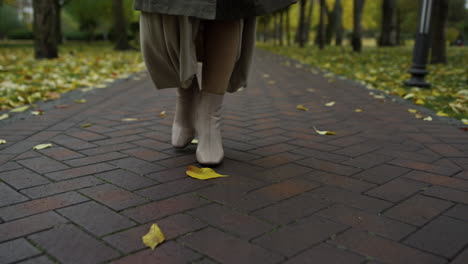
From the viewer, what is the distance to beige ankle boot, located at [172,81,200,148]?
2.69 m

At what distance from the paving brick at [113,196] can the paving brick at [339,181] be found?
0.91 meters

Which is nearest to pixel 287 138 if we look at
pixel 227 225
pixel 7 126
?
pixel 227 225

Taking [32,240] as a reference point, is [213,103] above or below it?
above

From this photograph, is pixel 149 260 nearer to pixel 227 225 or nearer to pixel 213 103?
pixel 227 225

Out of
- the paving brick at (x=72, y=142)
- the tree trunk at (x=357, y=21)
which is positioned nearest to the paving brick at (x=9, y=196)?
the paving brick at (x=72, y=142)

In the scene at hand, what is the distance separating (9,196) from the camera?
193 centimetres

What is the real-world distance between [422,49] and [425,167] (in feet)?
13.5

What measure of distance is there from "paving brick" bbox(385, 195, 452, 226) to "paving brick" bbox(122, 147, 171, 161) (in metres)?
1.38

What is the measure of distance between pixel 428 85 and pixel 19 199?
18.5ft

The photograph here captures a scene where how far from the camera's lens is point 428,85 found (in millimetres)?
6035

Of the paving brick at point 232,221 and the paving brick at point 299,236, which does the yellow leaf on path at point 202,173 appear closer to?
the paving brick at point 232,221

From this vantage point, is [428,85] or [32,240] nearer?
[32,240]

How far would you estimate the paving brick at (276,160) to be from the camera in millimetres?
2504

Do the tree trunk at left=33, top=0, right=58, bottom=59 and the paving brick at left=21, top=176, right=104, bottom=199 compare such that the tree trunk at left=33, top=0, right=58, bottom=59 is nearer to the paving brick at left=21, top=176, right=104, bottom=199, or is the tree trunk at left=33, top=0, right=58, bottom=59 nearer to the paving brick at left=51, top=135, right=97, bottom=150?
the paving brick at left=51, top=135, right=97, bottom=150
